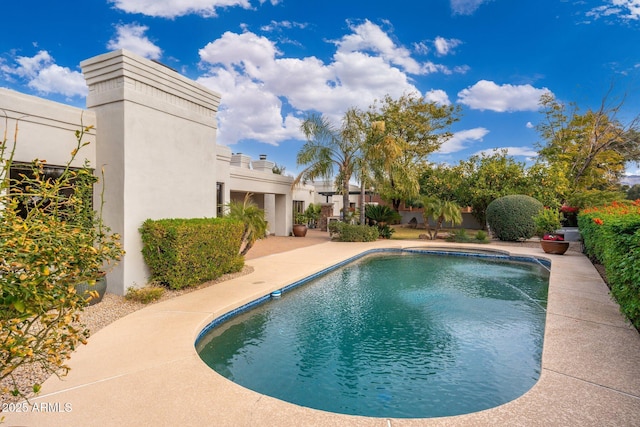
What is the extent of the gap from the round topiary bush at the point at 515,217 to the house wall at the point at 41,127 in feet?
58.9

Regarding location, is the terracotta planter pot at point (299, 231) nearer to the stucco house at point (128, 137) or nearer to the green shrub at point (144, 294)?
the stucco house at point (128, 137)

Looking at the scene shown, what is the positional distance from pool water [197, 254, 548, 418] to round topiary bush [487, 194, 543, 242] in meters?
9.14

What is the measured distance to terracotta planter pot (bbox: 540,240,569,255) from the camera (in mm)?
14195

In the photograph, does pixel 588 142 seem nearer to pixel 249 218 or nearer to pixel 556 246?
pixel 556 246

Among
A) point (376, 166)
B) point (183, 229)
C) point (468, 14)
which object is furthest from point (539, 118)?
point (183, 229)

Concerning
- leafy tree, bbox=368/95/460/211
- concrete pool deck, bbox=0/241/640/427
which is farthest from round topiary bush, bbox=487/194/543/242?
concrete pool deck, bbox=0/241/640/427

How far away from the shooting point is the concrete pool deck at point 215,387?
10.3 ft

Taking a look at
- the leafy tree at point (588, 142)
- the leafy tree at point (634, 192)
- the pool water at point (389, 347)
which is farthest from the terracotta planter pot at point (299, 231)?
the leafy tree at point (634, 192)

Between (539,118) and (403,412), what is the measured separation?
1360 inches

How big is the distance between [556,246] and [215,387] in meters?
14.9

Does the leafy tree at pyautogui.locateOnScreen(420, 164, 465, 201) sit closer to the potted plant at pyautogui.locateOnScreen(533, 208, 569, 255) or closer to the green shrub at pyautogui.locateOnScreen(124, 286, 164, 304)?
the potted plant at pyautogui.locateOnScreen(533, 208, 569, 255)

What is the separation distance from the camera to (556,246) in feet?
46.8

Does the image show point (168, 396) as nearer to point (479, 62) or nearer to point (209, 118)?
point (209, 118)

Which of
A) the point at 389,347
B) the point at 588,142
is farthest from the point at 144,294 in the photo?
the point at 588,142
